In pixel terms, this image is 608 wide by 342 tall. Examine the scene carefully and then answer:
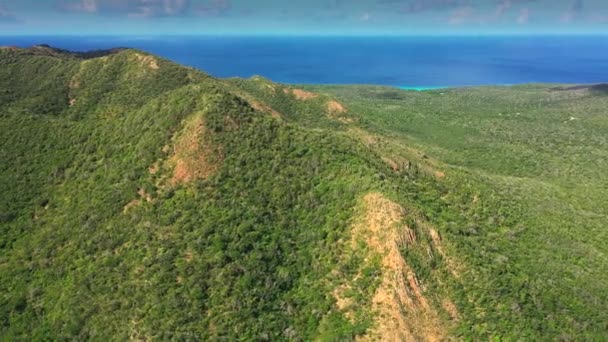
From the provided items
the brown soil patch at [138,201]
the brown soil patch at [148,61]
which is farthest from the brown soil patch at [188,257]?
the brown soil patch at [148,61]

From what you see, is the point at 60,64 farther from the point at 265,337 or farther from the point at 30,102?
the point at 265,337

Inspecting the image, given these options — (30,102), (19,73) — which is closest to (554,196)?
(30,102)

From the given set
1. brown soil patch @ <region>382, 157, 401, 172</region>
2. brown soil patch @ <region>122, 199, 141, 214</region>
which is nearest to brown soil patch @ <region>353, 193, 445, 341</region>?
brown soil patch @ <region>382, 157, 401, 172</region>

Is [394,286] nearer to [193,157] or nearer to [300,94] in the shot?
[193,157]

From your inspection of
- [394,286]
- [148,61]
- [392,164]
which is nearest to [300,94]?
[148,61]

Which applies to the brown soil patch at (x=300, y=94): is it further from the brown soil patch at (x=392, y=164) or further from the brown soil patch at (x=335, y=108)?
the brown soil patch at (x=392, y=164)

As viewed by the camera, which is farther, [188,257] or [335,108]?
[335,108]

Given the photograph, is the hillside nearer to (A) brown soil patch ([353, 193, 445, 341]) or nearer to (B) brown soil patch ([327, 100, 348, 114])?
(A) brown soil patch ([353, 193, 445, 341])
